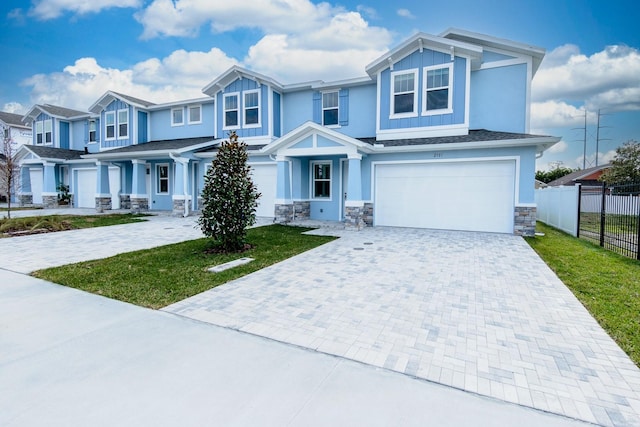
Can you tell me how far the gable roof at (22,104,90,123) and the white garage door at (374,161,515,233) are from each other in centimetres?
2036

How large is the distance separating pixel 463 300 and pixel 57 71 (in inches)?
1033

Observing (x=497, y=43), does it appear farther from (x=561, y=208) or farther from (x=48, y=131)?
(x=48, y=131)

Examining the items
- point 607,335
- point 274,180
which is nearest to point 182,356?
point 607,335

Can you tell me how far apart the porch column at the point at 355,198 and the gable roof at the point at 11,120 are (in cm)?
3044

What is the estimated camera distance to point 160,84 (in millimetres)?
23172

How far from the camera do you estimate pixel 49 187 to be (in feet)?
66.8

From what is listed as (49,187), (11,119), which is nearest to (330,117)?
(49,187)

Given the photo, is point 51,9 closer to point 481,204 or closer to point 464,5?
point 464,5

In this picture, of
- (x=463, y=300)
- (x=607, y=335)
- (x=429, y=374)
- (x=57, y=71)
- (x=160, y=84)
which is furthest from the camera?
(x=160, y=84)

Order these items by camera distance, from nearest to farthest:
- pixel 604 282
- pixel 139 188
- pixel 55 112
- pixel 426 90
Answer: pixel 604 282 < pixel 426 90 < pixel 139 188 < pixel 55 112

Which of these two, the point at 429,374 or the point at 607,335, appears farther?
the point at 607,335

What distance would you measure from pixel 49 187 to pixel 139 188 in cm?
805

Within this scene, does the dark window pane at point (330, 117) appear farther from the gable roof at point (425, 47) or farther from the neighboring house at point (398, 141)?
the gable roof at point (425, 47)

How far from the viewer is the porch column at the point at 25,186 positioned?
22.6 metres
